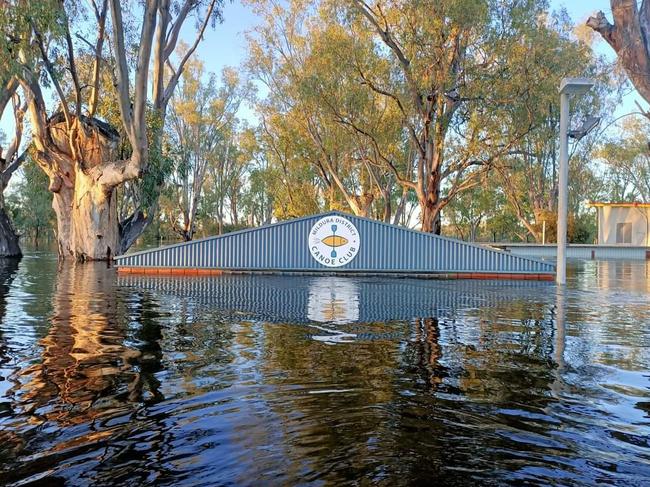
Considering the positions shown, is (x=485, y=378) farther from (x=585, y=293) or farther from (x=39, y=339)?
(x=585, y=293)

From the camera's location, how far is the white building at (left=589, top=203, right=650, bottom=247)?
142 feet

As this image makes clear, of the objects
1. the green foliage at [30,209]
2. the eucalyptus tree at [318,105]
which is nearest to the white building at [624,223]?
the eucalyptus tree at [318,105]

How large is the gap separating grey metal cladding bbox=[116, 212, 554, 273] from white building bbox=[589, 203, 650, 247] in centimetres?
2810

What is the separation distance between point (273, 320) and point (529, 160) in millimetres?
39123

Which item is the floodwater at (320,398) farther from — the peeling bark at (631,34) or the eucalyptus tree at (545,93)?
the eucalyptus tree at (545,93)

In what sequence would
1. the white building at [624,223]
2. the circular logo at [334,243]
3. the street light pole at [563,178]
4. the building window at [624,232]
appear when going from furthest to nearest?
the building window at [624,232]
the white building at [624,223]
the circular logo at [334,243]
the street light pole at [563,178]

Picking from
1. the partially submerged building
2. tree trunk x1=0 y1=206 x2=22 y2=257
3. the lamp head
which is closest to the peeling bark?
the lamp head

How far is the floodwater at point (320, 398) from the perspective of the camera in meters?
3.46

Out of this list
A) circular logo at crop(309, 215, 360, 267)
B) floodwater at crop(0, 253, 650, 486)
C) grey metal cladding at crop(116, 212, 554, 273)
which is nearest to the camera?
floodwater at crop(0, 253, 650, 486)

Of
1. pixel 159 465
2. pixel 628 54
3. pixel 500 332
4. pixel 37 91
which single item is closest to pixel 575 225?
pixel 628 54

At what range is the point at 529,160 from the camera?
44.0m

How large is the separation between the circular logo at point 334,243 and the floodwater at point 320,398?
379 inches

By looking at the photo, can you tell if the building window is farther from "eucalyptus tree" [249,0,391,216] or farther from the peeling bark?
the peeling bark

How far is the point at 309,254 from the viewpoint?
784 inches
